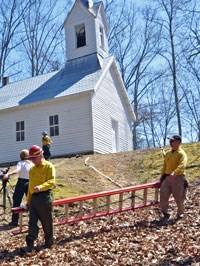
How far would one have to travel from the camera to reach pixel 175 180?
28.0 feet

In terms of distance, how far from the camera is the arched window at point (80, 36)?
25.6 meters

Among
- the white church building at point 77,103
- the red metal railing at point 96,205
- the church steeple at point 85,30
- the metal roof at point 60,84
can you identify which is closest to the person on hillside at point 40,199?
the red metal railing at point 96,205

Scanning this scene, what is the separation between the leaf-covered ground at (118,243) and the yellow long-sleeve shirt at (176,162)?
1.03 metres

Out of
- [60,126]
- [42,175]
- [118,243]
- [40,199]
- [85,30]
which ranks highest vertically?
[85,30]

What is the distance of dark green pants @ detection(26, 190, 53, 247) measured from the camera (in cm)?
696

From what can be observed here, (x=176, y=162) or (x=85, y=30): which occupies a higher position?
(x=85, y=30)

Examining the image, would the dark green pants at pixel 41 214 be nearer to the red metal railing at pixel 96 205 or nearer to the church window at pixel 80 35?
the red metal railing at pixel 96 205

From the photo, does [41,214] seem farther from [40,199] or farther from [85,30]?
[85,30]

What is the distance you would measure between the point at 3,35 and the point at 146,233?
35.7 metres

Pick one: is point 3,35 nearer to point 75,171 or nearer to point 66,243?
point 75,171

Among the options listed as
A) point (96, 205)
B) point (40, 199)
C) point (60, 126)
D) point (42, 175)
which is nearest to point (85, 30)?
point (60, 126)

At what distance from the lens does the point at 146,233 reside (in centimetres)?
768

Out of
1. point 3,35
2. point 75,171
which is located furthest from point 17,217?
point 3,35

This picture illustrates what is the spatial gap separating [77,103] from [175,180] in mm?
14095
